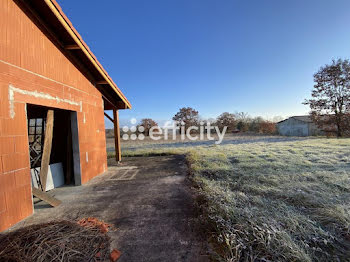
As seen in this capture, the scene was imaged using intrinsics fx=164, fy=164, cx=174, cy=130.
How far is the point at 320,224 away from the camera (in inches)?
88.7

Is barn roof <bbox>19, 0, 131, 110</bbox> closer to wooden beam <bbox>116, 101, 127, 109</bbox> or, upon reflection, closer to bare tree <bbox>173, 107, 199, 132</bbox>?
wooden beam <bbox>116, 101, 127, 109</bbox>

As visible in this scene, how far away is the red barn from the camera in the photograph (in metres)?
2.59

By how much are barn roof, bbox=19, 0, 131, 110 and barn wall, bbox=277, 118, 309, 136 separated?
76.5ft

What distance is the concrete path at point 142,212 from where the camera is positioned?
195cm

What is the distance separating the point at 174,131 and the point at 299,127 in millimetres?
17435

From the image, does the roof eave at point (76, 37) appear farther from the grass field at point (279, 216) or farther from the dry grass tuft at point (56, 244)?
the grass field at point (279, 216)

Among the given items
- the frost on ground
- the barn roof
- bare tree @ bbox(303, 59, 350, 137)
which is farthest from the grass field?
bare tree @ bbox(303, 59, 350, 137)

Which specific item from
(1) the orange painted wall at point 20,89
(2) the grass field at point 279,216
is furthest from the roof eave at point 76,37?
(2) the grass field at point 279,216

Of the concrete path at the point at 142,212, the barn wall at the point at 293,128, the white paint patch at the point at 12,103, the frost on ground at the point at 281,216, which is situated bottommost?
the concrete path at the point at 142,212

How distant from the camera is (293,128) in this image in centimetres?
2192

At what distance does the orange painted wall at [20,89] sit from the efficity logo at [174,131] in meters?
19.6

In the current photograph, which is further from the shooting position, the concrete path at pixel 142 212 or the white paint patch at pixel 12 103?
the white paint patch at pixel 12 103

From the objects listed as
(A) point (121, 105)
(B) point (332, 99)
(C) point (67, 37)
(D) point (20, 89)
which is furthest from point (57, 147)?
(B) point (332, 99)

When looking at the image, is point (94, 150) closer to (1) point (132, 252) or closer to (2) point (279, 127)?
(1) point (132, 252)
